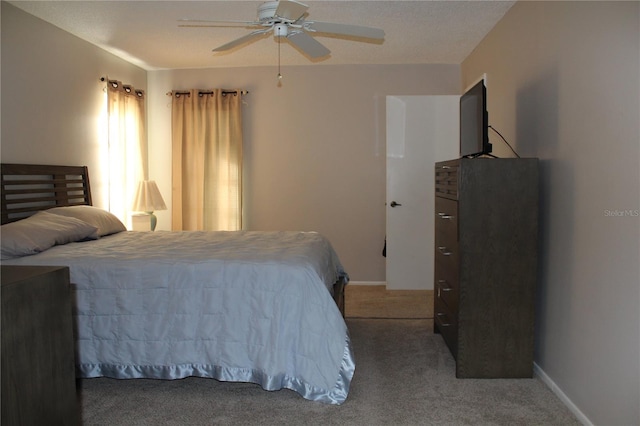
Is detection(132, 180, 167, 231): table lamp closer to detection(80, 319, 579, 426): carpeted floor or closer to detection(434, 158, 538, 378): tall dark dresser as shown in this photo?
detection(80, 319, 579, 426): carpeted floor

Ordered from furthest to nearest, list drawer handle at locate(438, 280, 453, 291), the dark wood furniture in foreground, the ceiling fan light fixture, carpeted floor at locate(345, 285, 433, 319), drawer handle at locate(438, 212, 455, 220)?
carpeted floor at locate(345, 285, 433, 319), drawer handle at locate(438, 280, 453, 291), drawer handle at locate(438, 212, 455, 220), the ceiling fan light fixture, the dark wood furniture in foreground

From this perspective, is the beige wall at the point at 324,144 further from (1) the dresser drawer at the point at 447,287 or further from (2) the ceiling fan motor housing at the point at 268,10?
(2) the ceiling fan motor housing at the point at 268,10

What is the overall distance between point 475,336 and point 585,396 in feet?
2.13

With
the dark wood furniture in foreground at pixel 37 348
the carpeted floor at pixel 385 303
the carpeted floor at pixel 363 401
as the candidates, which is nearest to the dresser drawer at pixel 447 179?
the carpeted floor at pixel 363 401

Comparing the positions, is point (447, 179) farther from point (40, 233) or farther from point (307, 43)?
point (40, 233)

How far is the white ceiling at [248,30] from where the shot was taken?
3568mm

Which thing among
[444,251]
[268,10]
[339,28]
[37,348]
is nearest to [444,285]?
[444,251]

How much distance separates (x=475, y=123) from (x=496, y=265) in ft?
3.12

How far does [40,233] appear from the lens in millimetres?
3076

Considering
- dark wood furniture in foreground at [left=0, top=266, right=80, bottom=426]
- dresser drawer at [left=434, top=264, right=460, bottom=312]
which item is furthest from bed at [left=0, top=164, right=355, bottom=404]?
dark wood furniture in foreground at [left=0, top=266, right=80, bottom=426]

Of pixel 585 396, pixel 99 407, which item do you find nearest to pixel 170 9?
pixel 99 407

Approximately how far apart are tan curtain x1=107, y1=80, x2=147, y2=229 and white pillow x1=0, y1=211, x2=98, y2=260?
4.79ft

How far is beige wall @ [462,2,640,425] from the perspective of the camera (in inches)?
80.0

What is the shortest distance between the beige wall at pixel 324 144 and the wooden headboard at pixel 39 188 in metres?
1.79
